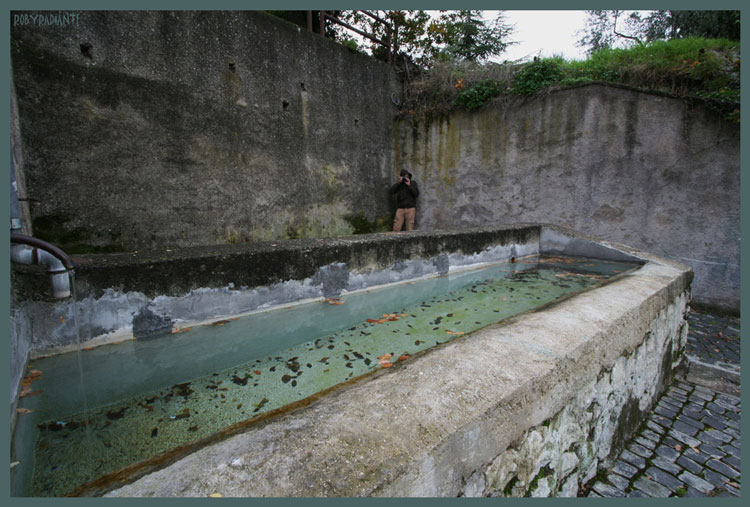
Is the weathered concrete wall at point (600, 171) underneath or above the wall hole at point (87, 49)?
underneath

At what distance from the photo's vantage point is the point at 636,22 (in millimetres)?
15500

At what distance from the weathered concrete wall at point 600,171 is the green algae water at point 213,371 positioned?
4377 millimetres

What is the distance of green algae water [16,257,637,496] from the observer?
1.41 meters

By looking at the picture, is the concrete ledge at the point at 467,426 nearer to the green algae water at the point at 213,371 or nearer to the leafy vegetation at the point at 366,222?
the green algae water at the point at 213,371

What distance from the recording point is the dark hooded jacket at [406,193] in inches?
324

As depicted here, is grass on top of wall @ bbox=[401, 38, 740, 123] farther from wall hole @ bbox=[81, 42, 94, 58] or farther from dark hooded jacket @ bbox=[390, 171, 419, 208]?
wall hole @ bbox=[81, 42, 94, 58]

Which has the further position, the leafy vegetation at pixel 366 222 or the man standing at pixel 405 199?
the man standing at pixel 405 199

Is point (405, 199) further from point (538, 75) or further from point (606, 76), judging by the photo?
point (606, 76)

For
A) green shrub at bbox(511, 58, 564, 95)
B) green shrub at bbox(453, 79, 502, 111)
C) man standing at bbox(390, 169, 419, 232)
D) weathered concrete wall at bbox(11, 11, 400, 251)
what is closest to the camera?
weathered concrete wall at bbox(11, 11, 400, 251)

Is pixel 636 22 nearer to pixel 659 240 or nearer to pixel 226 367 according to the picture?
pixel 659 240

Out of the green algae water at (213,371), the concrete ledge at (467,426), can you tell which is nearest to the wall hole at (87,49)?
the green algae water at (213,371)

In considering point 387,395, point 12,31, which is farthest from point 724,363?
point 12,31

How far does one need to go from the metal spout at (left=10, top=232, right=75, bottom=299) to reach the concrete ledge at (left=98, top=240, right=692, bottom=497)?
1.67 meters

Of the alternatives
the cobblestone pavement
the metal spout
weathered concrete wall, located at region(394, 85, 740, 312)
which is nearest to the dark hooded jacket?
weathered concrete wall, located at region(394, 85, 740, 312)
